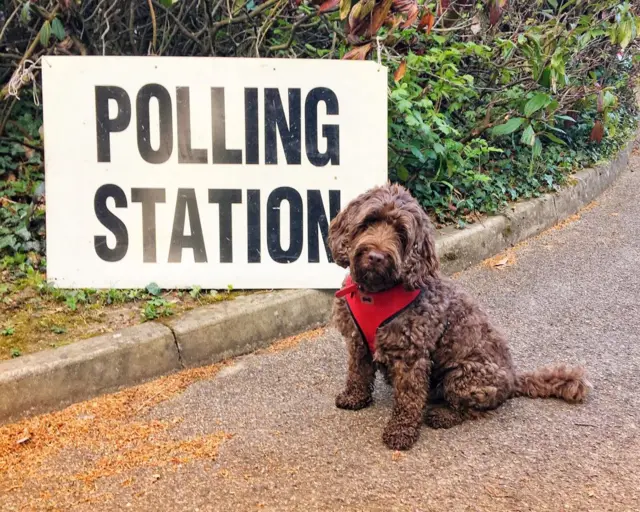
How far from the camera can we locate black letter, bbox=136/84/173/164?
4.73 m

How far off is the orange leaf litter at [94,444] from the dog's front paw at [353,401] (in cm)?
63

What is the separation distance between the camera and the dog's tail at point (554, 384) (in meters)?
3.63

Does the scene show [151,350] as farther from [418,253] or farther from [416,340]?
[418,253]

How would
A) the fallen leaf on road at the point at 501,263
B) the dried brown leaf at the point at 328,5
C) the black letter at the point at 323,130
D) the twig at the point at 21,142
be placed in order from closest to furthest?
1. the dried brown leaf at the point at 328,5
2. the black letter at the point at 323,130
3. the twig at the point at 21,142
4. the fallen leaf on road at the point at 501,263

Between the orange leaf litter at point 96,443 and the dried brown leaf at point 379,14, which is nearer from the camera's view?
the orange leaf litter at point 96,443

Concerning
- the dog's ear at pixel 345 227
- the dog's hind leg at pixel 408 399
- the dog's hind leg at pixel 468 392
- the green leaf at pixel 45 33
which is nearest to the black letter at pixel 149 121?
the green leaf at pixel 45 33

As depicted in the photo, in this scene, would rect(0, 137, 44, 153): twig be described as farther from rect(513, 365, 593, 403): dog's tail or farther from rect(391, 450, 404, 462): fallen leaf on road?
rect(513, 365, 593, 403): dog's tail

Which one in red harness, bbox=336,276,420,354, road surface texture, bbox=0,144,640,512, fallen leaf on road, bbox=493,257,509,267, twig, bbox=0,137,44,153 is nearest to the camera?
road surface texture, bbox=0,144,640,512

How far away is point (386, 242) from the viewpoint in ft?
10.2

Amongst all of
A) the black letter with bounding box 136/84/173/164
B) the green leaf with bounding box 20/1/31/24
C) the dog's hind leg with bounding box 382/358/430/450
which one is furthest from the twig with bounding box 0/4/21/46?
the dog's hind leg with bounding box 382/358/430/450

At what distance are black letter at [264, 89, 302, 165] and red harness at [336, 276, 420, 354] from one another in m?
1.69

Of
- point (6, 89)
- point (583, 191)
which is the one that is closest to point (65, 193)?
point (6, 89)

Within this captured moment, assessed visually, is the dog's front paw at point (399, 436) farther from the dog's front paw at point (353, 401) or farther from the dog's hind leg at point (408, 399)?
the dog's front paw at point (353, 401)

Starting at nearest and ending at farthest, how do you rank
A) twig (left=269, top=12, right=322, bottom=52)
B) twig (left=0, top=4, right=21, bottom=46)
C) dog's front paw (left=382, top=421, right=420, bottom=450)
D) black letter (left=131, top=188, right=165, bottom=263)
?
1. dog's front paw (left=382, top=421, right=420, bottom=450)
2. black letter (left=131, top=188, right=165, bottom=263)
3. twig (left=0, top=4, right=21, bottom=46)
4. twig (left=269, top=12, right=322, bottom=52)
